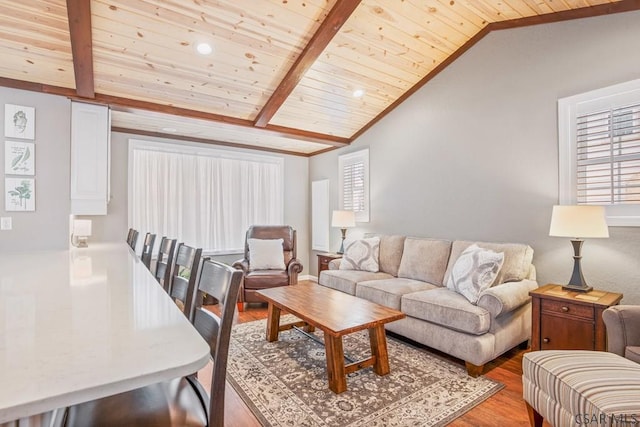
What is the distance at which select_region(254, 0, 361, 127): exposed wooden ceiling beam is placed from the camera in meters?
2.82

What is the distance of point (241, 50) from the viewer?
10.6 feet

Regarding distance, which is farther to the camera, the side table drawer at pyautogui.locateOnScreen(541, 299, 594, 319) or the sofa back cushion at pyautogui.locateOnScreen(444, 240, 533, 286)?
the sofa back cushion at pyautogui.locateOnScreen(444, 240, 533, 286)

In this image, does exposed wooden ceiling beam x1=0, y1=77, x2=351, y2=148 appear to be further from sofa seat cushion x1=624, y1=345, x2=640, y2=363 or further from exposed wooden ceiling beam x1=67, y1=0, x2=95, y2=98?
sofa seat cushion x1=624, y1=345, x2=640, y2=363

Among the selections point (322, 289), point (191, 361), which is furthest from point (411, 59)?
point (191, 361)

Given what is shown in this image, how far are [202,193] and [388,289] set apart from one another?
11.2 feet

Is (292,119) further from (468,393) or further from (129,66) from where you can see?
(468,393)

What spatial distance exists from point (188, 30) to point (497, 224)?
11.6 ft

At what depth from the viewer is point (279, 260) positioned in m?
4.83

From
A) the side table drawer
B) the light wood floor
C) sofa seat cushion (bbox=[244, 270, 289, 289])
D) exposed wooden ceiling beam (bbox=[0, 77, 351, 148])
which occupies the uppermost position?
exposed wooden ceiling beam (bbox=[0, 77, 351, 148])

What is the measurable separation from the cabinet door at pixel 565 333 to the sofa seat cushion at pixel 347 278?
5.50 ft

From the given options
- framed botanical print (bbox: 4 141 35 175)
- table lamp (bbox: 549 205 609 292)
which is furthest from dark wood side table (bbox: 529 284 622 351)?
framed botanical print (bbox: 4 141 35 175)

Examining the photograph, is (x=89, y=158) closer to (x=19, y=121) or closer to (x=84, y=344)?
(x=19, y=121)

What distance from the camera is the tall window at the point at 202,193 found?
4754mm

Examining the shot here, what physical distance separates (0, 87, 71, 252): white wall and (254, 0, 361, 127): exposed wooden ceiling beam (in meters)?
2.12
